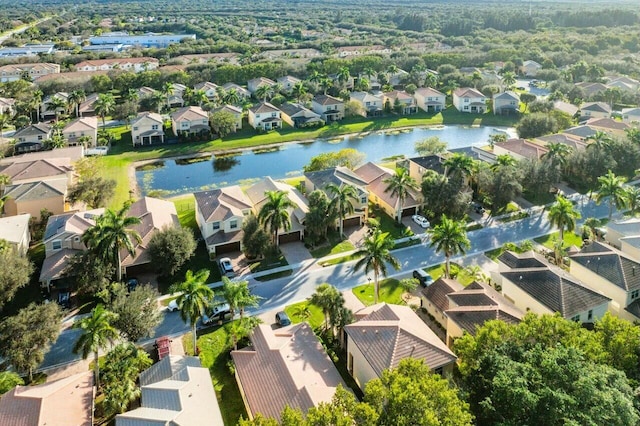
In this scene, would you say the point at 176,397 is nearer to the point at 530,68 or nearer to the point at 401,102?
the point at 401,102

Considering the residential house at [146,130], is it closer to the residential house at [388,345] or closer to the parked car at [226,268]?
the parked car at [226,268]

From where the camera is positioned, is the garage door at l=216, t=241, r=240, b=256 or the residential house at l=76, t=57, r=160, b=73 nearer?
the garage door at l=216, t=241, r=240, b=256

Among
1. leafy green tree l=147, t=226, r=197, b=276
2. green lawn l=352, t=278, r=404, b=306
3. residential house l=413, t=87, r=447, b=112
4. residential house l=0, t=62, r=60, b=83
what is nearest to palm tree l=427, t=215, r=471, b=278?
green lawn l=352, t=278, r=404, b=306

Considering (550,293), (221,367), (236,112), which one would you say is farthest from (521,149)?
(221,367)

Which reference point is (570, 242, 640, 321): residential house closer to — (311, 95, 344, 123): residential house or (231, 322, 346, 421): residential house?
(231, 322, 346, 421): residential house

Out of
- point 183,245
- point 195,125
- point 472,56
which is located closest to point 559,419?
point 183,245

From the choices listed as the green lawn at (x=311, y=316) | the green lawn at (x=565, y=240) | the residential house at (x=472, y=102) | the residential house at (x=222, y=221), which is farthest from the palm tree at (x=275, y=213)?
the residential house at (x=472, y=102)
